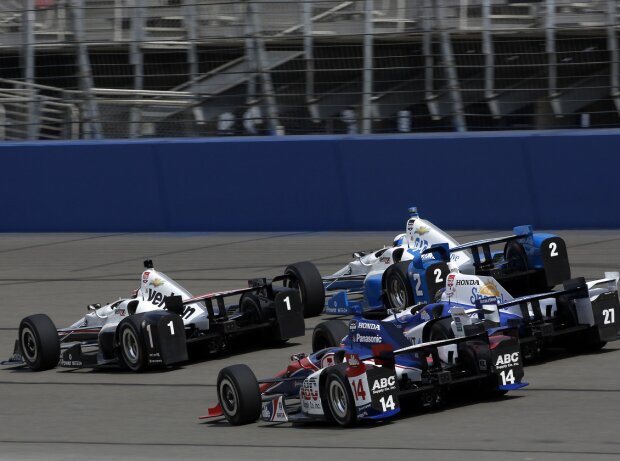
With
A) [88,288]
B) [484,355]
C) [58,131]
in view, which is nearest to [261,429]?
[484,355]

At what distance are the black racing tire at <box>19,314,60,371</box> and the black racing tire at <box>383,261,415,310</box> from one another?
2.67 metres

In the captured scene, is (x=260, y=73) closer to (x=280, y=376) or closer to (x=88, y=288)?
(x=88, y=288)

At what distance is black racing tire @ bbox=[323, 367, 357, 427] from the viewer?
7324 millimetres

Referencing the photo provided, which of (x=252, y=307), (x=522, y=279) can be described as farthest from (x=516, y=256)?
(x=252, y=307)

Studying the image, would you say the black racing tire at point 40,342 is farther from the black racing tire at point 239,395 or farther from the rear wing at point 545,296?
the rear wing at point 545,296

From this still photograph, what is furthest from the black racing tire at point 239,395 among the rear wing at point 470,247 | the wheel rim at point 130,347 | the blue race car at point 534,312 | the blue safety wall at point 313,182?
the blue safety wall at point 313,182

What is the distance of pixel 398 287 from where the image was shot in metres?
10.8

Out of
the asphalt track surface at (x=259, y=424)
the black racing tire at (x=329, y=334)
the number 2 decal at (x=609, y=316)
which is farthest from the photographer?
the number 2 decal at (x=609, y=316)

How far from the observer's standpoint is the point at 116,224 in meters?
18.1

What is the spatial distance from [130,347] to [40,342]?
→ 0.80 metres

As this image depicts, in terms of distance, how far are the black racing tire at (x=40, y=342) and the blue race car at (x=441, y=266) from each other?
7.93ft

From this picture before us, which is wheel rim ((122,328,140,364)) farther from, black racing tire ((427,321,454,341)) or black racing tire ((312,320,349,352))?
black racing tire ((427,321,454,341))

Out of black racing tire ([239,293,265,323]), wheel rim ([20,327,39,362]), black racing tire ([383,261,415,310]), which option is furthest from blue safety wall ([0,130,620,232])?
wheel rim ([20,327,39,362])

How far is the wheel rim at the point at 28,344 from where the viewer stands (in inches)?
401
